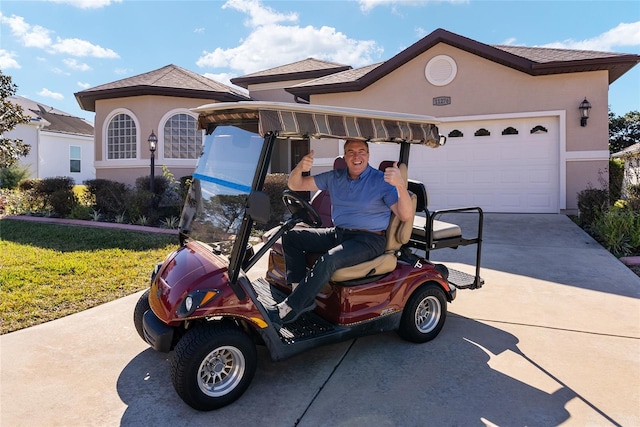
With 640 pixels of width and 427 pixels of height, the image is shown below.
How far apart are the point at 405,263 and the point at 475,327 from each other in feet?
3.15

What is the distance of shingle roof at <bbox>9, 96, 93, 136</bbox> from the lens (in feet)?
76.2

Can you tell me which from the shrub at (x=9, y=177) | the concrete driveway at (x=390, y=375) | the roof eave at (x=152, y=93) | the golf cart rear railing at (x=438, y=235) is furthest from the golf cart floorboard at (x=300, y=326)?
the shrub at (x=9, y=177)

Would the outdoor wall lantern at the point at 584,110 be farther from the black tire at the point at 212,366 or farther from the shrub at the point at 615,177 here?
the black tire at the point at 212,366

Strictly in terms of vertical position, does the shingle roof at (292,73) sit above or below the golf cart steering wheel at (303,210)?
above

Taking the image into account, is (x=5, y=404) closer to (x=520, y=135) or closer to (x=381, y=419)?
(x=381, y=419)

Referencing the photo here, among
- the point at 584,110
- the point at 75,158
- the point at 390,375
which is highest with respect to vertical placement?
the point at 75,158

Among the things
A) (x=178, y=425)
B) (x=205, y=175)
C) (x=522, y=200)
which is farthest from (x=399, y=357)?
(x=522, y=200)

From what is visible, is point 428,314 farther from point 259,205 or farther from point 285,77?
point 285,77

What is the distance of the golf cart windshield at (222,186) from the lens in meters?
2.78

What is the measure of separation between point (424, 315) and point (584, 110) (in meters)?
7.71

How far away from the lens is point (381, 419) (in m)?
2.40

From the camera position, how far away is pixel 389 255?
3.25 meters

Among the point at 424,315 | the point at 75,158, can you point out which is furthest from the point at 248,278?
the point at 75,158

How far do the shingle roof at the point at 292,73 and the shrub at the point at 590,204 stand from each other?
358 inches
